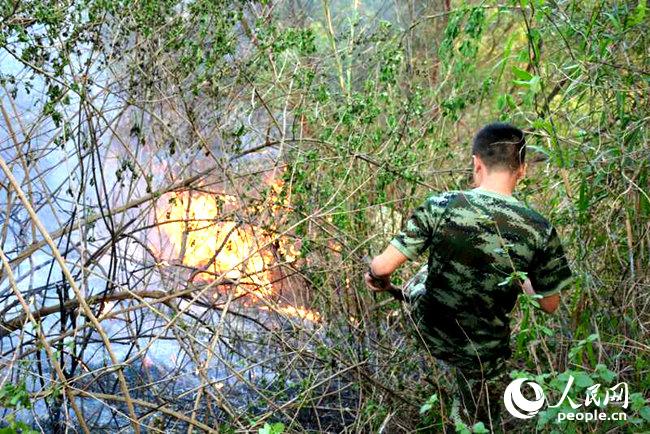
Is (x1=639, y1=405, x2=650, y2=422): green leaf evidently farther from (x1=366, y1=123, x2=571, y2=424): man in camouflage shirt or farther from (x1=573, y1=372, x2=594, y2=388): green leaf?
(x1=366, y1=123, x2=571, y2=424): man in camouflage shirt

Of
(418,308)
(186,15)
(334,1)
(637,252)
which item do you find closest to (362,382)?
(418,308)

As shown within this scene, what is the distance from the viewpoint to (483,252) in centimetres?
337

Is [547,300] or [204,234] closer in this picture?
[547,300]

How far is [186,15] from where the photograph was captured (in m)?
4.99

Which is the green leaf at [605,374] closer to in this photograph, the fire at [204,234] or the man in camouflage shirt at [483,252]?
the man in camouflage shirt at [483,252]

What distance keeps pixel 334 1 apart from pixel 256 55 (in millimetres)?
4343

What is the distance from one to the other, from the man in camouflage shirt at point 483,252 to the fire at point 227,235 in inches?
47.6

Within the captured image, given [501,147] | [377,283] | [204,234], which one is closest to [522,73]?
[501,147]

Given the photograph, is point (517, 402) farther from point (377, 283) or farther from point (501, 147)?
point (501, 147)

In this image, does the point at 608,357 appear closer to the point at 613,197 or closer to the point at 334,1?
the point at 613,197

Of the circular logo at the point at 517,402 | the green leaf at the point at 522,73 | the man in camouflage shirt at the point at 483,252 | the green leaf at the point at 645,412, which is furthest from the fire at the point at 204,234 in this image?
the green leaf at the point at 645,412

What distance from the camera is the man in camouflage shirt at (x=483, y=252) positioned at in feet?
11.0

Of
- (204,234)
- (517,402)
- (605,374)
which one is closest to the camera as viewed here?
(605,374)

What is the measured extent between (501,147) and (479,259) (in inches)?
19.4
